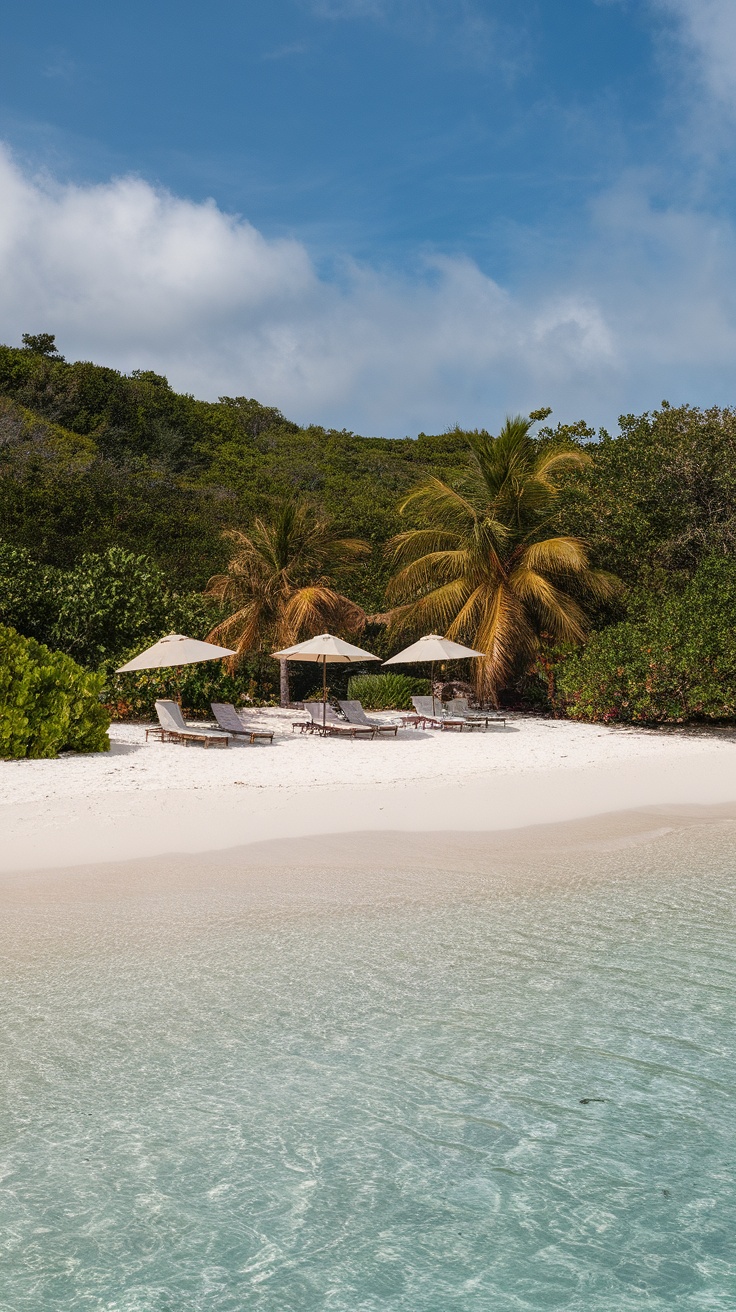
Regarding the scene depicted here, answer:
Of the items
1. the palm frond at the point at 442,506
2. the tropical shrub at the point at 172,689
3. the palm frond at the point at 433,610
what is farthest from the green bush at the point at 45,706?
the palm frond at the point at 442,506

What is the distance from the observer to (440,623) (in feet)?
65.3

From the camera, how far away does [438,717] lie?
17.9 m

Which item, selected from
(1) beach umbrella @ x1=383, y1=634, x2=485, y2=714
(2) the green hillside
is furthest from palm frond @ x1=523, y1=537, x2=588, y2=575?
(2) the green hillside

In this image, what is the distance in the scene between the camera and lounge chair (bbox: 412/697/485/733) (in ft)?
57.2

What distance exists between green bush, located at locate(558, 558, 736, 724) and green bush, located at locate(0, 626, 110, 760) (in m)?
8.68

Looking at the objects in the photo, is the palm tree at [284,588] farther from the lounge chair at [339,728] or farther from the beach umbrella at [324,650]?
the lounge chair at [339,728]

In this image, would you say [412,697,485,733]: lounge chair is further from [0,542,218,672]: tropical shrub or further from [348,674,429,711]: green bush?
[0,542,218,672]: tropical shrub

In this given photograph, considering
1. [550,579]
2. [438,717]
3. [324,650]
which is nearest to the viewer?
[324,650]

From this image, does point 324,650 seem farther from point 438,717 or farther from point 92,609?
point 92,609

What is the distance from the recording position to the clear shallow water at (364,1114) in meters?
3.33

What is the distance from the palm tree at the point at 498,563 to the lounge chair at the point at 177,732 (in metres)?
6.10

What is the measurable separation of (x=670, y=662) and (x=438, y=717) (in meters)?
4.21

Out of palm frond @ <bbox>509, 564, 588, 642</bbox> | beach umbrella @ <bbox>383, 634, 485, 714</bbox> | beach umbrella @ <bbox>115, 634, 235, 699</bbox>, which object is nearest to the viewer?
beach umbrella @ <bbox>115, 634, 235, 699</bbox>

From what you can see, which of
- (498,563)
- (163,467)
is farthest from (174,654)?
(163,467)
